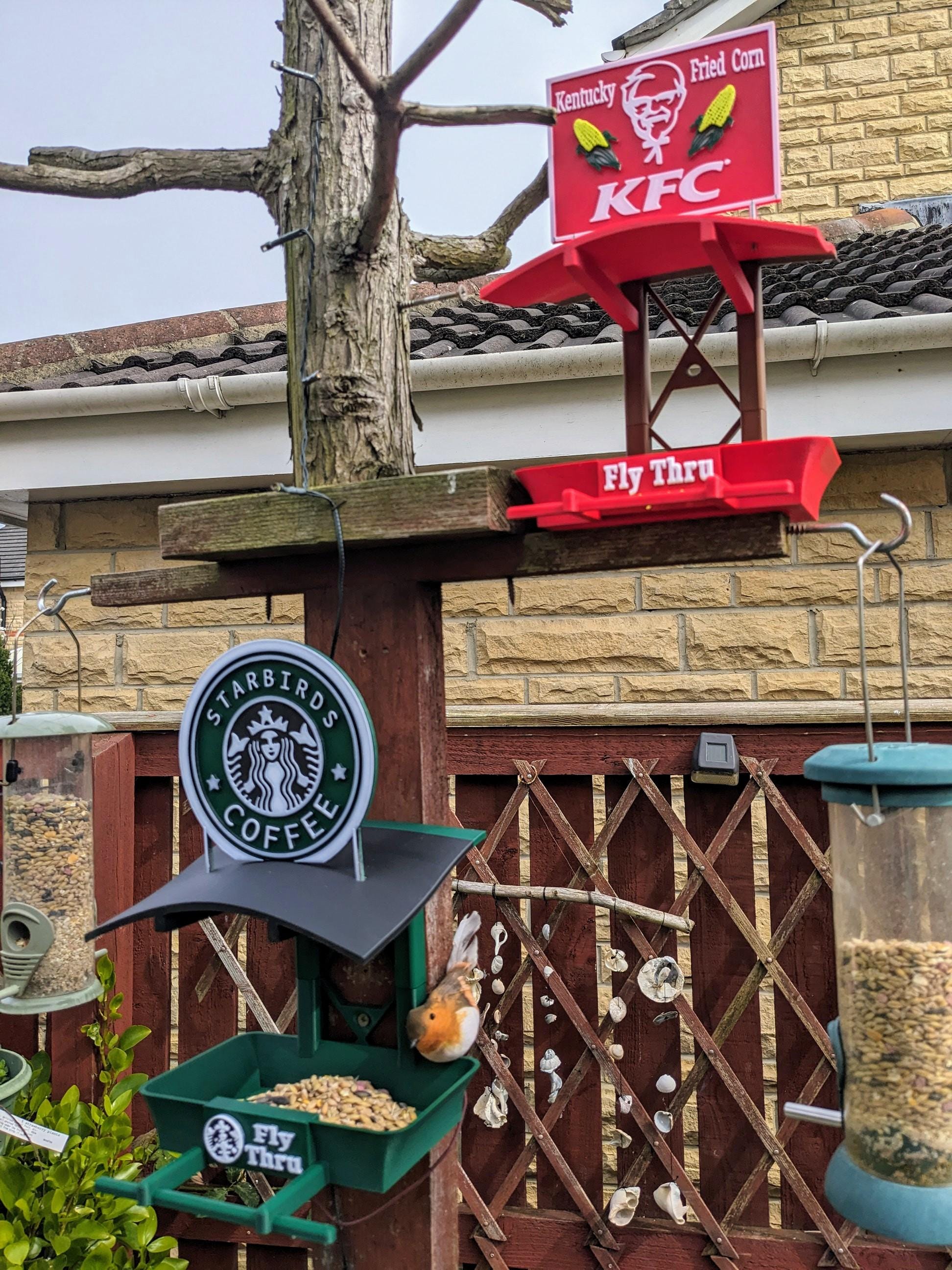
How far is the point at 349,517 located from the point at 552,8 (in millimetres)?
1008

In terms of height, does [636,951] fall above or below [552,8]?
below

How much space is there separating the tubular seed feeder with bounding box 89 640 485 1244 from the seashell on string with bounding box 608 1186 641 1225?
1.36 m

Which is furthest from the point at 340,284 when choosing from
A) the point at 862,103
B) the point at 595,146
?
the point at 862,103

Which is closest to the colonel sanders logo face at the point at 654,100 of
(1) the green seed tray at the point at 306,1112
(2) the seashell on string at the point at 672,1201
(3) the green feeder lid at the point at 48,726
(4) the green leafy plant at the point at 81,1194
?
(1) the green seed tray at the point at 306,1112

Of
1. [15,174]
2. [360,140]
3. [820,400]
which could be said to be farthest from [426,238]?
[820,400]

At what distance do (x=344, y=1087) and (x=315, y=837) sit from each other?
1.39ft

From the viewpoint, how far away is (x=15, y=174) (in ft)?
5.92

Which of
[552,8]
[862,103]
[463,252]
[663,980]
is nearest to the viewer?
[552,8]

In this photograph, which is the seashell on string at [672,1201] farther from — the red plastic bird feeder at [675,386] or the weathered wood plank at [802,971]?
the red plastic bird feeder at [675,386]

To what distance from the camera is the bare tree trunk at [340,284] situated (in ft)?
5.45

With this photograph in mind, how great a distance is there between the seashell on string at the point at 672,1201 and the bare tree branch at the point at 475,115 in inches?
102

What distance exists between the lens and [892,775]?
1.34 m

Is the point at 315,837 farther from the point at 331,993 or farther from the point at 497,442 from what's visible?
the point at 497,442

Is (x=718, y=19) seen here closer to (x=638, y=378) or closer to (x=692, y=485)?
(x=638, y=378)
